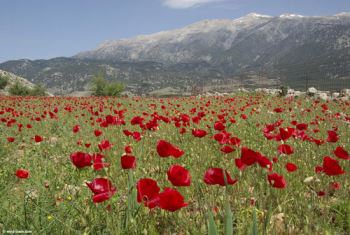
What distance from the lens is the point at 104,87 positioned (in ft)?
126

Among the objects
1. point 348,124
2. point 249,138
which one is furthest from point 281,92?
point 249,138

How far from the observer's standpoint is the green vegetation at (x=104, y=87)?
37.8 metres

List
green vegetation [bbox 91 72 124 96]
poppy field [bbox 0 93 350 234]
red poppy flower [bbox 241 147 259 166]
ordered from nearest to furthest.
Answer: poppy field [bbox 0 93 350 234] < red poppy flower [bbox 241 147 259 166] < green vegetation [bbox 91 72 124 96]

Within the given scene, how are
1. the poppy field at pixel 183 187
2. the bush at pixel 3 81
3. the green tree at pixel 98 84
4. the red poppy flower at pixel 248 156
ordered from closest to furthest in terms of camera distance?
the poppy field at pixel 183 187 < the red poppy flower at pixel 248 156 < the green tree at pixel 98 84 < the bush at pixel 3 81

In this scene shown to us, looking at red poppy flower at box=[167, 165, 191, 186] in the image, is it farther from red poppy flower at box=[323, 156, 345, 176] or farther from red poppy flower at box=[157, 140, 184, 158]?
red poppy flower at box=[323, 156, 345, 176]

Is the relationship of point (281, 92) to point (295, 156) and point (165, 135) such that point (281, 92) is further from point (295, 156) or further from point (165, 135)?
point (295, 156)

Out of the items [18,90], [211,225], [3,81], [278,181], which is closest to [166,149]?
[278,181]

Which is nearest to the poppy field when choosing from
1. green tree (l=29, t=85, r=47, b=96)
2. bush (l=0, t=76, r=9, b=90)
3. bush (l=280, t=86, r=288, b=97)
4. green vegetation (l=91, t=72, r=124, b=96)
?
bush (l=280, t=86, r=288, b=97)

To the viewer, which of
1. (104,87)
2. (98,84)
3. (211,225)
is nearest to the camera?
(211,225)

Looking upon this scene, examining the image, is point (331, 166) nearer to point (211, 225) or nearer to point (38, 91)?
point (211, 225)

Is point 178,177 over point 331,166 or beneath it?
over

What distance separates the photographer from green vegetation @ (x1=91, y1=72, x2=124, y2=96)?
3775 centimetres

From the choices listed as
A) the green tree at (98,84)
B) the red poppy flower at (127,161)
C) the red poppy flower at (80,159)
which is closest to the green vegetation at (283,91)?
the green tree at (98,84)

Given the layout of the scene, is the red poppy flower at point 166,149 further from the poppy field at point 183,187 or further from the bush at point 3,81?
the bush at point 3,81
